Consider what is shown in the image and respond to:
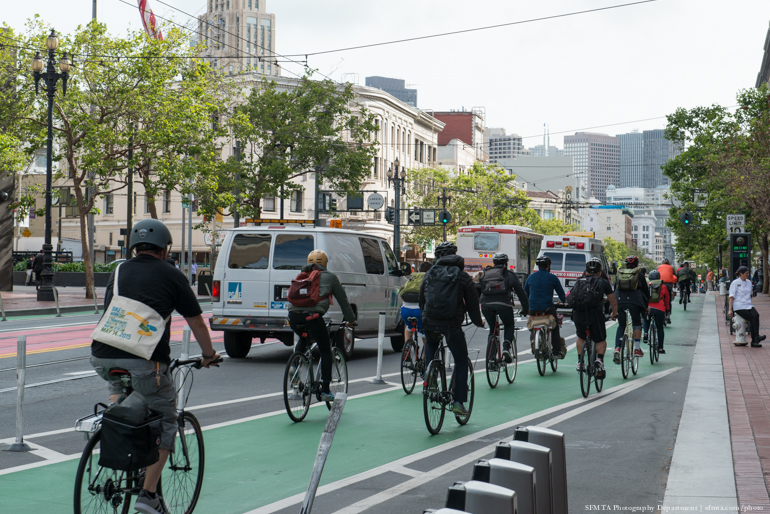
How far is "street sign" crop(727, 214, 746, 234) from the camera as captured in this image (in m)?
24.2

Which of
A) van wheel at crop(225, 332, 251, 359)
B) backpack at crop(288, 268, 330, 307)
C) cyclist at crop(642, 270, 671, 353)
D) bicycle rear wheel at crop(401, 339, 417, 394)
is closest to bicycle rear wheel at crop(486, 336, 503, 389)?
bicycle rear wheel at crop(401, 339, 417, 394)

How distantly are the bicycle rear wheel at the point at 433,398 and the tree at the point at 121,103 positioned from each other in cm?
2305

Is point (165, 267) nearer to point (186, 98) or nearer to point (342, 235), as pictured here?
point (342, 235)

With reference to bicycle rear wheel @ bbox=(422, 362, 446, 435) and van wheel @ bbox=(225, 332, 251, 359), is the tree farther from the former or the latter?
bicycle rear wheel @ bbox=(422, 362, 446, 435)

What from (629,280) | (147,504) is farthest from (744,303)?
(147,504)

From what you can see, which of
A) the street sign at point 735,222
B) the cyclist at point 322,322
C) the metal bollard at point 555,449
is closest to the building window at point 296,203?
Answer: the street sign at point 735,222

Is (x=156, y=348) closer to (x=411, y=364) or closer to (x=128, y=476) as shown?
(x=128, y=476)

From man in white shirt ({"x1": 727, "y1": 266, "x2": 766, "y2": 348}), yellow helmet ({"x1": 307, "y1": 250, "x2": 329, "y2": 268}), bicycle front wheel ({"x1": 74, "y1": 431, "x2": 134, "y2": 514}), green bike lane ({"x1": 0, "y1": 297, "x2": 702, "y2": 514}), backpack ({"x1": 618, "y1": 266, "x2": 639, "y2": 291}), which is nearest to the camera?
bicycle front wheel ({"x1": 74, "y1": 431, "x2": 134, "y2": 514})

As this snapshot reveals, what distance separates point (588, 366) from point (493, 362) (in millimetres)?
1362

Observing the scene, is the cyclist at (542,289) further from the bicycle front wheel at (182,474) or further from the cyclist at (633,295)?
the bicycle front wheel at (182,474)

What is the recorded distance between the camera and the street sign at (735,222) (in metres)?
24.2

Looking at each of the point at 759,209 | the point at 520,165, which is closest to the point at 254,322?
the point at 759,209

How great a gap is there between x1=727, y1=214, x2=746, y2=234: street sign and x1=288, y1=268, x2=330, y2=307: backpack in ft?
58.5

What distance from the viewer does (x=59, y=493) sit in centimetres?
629
